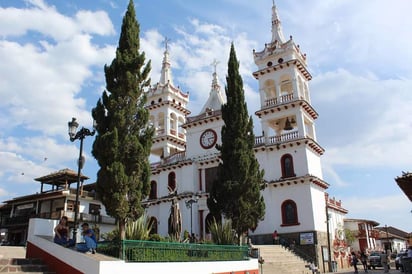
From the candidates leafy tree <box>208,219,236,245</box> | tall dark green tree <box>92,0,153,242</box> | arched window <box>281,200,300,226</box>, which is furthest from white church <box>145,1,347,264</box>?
tall dark green tree <box>92,0,153,242</box>

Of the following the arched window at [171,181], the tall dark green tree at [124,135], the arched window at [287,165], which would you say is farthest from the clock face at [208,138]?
the tall dark green tree at [124,135]

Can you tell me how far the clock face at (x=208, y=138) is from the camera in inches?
1442

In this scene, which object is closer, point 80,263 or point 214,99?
point 80,263

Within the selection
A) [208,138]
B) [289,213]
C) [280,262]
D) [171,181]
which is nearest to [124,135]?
[280,262]

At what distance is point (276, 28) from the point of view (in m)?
37.9

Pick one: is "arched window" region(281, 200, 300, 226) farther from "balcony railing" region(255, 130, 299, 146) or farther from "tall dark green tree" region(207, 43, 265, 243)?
"tall dark green tree" region(207, 43, 265, 243)

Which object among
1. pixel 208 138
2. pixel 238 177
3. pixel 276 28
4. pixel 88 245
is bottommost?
pixel 88 245

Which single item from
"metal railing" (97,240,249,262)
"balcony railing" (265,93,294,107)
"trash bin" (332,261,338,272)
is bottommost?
"trash bin" (332,261,338,272)

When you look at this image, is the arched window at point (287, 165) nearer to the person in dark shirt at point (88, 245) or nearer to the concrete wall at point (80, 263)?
the concrete wall at point (80, 263)

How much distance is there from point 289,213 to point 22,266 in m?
23.6

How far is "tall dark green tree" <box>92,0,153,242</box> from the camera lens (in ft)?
44.8

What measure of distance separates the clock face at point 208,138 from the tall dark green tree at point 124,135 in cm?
2116

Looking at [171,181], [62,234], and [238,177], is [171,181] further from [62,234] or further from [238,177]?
[62,234]

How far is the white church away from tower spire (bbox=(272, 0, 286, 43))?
0.10m
